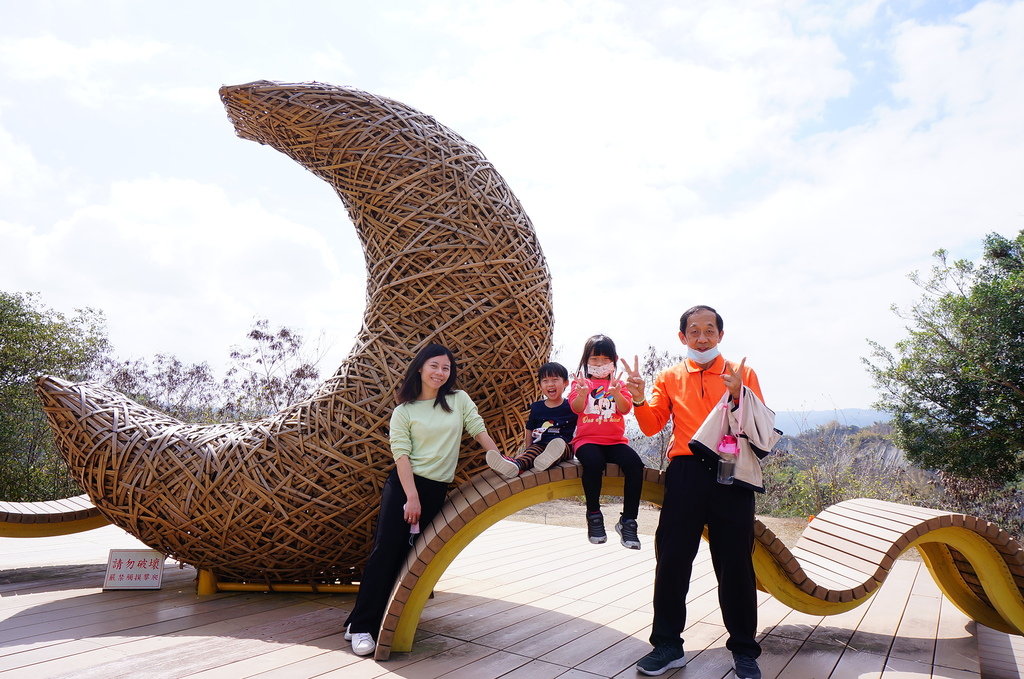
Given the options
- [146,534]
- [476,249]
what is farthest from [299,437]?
[476,249]

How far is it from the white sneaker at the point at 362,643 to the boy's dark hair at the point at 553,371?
1609 millimetres

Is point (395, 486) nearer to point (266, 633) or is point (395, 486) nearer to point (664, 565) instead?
point (266, 633)

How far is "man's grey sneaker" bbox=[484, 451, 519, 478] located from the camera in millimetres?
3076

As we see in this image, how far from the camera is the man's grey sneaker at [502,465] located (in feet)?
10.1

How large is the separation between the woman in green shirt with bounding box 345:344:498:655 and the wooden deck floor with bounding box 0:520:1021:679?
303mm

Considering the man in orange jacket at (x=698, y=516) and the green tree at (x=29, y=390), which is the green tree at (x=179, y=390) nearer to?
the green tree at (x=29, y=390)

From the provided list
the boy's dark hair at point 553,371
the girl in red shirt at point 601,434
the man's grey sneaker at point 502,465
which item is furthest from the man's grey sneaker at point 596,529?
the boy's dark hair at point 553,371

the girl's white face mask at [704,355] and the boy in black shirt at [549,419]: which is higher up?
the girl's white face mask at [704,355]

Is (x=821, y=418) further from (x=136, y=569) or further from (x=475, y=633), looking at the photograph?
(x=136, y=569)

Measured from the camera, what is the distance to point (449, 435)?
3.29m

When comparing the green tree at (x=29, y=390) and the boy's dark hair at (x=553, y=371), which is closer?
the boy's dark hair at (x=553, y=371)

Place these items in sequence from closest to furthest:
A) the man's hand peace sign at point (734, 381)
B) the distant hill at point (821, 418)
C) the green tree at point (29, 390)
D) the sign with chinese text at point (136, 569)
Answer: the man's hand peace sign at point (734, 381) → the sign with chinese text at point (136, 569) → the green tree at point (29, 390) → the distant hill at point (821, 418)

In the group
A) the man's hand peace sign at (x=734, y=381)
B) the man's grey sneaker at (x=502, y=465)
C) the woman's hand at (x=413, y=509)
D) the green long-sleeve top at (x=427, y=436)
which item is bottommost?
the woman's hand at (x=413, y=509)

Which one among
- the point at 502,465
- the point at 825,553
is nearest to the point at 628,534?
the point at 502,465
